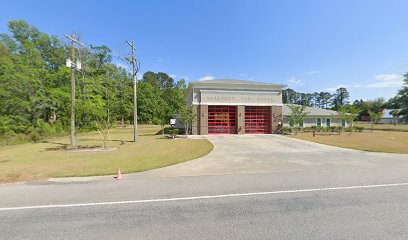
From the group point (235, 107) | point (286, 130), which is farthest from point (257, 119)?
point (286, 130)

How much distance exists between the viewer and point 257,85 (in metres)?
25.4

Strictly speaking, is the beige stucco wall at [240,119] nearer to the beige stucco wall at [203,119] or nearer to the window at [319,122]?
the beige stucco wall at [203,119]

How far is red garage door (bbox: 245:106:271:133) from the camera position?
2594 cm

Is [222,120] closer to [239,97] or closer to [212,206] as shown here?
[239,97]

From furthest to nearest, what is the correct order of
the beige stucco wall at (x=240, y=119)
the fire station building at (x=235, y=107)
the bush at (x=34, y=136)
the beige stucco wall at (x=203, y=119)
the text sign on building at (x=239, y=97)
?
the beige stucco wall at (x=240, y=119)
the text sign on building at (x=239, y=97)
the fire station building at (x=235, y=107)
the beige stucco wall at (x=203, y=119)
the bush at (x=34, y=136)

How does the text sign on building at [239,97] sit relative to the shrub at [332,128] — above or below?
above

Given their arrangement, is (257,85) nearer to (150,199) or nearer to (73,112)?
(73,112)

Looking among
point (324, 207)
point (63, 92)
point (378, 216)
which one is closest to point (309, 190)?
point (324, 207)

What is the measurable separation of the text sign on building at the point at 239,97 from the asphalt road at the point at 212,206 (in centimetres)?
1787

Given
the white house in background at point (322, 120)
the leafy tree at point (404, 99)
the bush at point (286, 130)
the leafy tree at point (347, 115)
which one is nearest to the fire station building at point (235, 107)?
the bush at point (286, 130)

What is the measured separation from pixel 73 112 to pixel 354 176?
18584mm

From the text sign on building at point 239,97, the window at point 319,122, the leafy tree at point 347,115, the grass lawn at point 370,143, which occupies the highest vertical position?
the text sign on building at point 239,97

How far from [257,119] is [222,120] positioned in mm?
4923

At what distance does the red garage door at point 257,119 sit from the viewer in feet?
85.1
